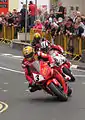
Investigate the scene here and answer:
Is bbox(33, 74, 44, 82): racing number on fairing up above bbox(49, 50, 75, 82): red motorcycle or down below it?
above

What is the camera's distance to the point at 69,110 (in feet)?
36.2

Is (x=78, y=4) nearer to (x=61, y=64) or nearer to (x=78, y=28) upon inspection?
(x=78, y=28)

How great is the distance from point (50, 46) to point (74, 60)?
715 centimetres

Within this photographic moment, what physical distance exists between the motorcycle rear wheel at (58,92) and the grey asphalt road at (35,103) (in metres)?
0.16

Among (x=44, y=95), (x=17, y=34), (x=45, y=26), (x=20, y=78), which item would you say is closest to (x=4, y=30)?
(x=17, y=34)

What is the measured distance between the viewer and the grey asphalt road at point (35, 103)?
1043 cm

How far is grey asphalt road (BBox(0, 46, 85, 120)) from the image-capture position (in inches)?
411

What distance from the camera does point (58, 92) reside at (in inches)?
476

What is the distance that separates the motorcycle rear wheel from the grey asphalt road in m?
0.16

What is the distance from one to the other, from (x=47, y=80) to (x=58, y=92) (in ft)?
1.36

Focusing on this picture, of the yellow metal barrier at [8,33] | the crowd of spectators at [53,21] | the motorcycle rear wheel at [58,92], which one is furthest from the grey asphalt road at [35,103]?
the yellow metal barrier at [8,33]

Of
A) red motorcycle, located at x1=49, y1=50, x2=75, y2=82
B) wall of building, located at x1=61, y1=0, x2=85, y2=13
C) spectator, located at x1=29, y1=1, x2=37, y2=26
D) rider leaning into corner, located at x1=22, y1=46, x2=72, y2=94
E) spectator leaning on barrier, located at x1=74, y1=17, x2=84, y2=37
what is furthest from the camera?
wall of building, located at x1=61, y1=0, x2=85, y2=13

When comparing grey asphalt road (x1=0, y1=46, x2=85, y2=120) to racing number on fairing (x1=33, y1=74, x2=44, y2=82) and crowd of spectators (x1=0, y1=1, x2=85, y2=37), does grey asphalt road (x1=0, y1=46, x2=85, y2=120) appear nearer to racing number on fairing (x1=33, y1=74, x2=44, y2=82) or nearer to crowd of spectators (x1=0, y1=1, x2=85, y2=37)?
racing number on fairing (x1=33, y1=74, x2=44, y2=82)

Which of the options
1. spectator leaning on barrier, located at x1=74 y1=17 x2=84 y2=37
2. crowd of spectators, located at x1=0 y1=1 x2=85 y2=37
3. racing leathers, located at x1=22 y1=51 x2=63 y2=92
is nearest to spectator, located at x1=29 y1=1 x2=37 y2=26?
crowd of spectators, located at x1=0 y1=1 x2=85 y2=37
